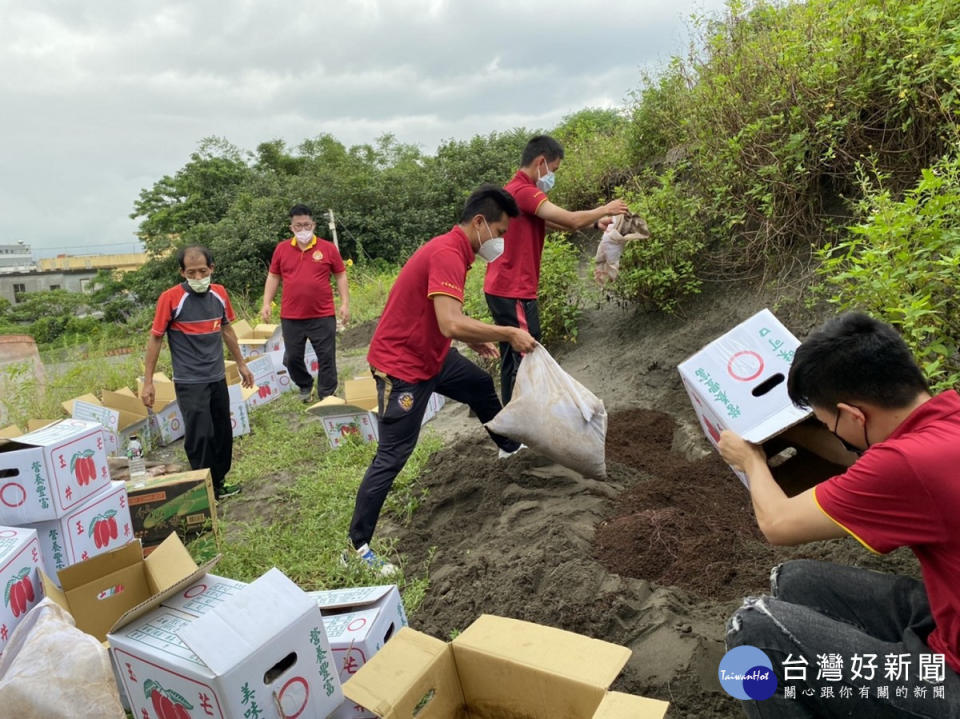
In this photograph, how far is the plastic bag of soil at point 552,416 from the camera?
3.12m

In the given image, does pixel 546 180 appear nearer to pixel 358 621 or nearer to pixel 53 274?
pixel 358 621

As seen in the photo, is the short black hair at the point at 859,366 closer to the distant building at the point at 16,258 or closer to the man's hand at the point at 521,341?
the man's hand at the point at 521,341

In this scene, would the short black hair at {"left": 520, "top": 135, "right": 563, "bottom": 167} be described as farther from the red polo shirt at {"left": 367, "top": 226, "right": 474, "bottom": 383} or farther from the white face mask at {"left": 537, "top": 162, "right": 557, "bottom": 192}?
the red polo shirt at {"left": 367, "top": 226, "right": 474, "bottom": 383}

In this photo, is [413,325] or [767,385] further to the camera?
[413,325]

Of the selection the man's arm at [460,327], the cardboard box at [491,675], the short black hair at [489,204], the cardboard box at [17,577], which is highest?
the short black hair at [489,204]

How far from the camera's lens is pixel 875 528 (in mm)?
1377

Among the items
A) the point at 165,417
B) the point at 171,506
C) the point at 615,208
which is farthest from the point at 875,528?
the point at 165,417

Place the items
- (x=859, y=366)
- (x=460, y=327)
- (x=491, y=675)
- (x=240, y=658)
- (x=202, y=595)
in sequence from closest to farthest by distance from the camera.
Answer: (x=859, y=366), (x=240, y=658), (x=491, y=675), (x=202, y=595), (x=460, y=327)

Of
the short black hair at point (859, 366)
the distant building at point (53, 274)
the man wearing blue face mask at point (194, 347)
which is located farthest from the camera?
the distant building at point (53, 274)

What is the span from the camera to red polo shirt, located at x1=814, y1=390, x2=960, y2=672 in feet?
4.26

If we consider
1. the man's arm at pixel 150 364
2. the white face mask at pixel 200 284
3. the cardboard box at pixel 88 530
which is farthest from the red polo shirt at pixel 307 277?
the cardboard box at pixel 88 530

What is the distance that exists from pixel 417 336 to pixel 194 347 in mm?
1902

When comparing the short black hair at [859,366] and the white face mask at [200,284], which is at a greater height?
the white face mask at [200,284]

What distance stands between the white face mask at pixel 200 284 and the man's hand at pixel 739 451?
3509 millimetres
